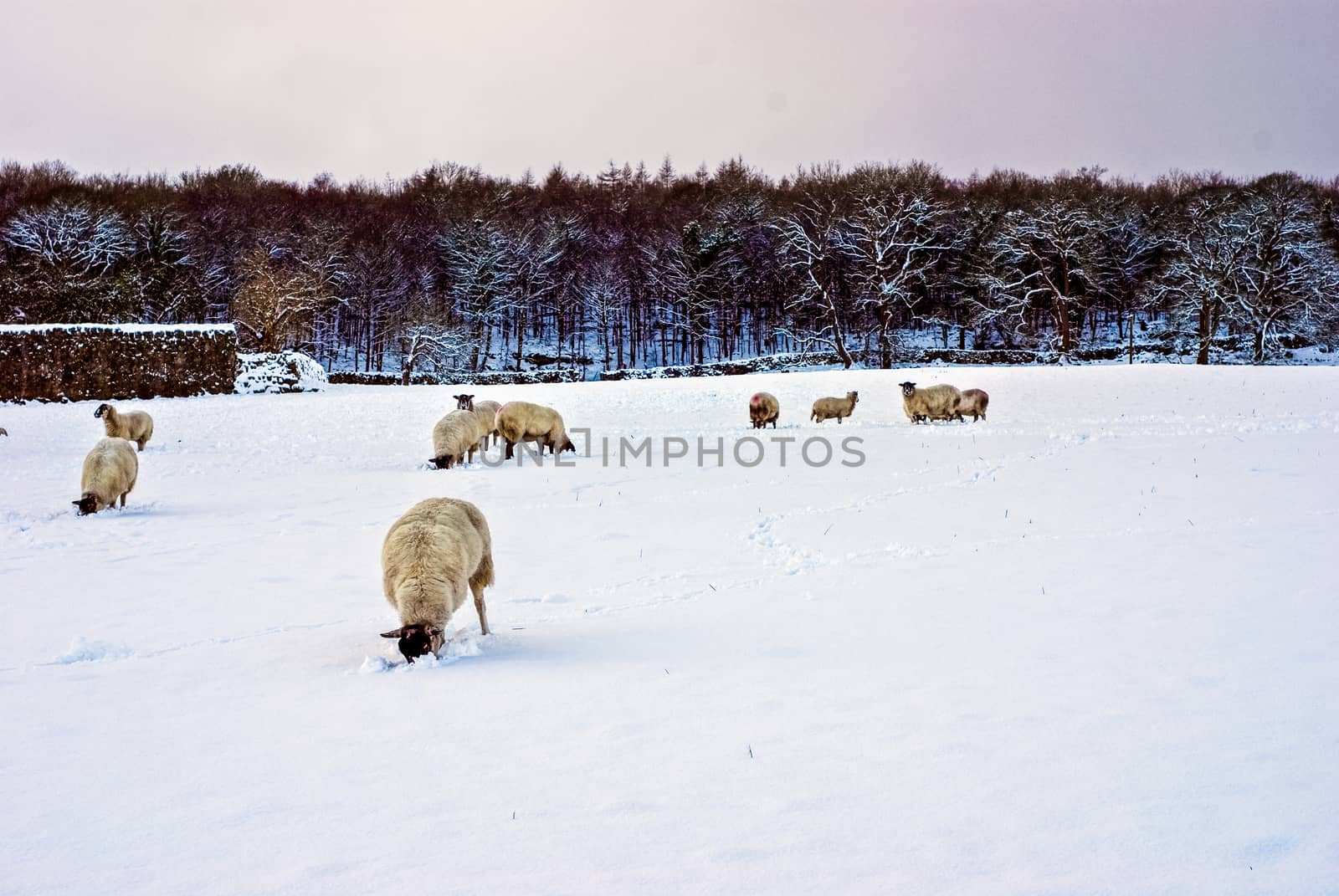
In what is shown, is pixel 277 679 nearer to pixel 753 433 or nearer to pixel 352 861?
pixel 352 861

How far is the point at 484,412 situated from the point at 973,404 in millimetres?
14820

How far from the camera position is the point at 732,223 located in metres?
71.6

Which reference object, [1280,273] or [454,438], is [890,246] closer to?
[1280,273]

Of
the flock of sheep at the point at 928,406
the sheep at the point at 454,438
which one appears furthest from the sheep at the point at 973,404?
the sheep at the point at 454,438

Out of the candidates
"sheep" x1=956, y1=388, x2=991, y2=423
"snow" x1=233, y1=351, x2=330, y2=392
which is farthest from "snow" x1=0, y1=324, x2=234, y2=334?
"sheep" x1=956, y1=388, x2=991, y2=423

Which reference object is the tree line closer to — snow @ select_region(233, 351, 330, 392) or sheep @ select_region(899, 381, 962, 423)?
snow @ select_region(233, 351, 330, 392)

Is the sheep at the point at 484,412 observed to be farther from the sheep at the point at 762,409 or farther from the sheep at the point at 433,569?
the sheep at the point at 433,569

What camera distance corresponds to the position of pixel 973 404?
26281mm

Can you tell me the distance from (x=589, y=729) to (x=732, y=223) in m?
70.0

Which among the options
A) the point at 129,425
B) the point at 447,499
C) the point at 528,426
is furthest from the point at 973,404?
the point at 129,425

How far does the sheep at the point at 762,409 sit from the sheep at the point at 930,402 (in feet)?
13.1

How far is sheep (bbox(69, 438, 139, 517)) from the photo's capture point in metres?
12.7

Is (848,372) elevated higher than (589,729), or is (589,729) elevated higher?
(848,372)

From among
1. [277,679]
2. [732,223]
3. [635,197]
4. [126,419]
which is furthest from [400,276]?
[277,679]
